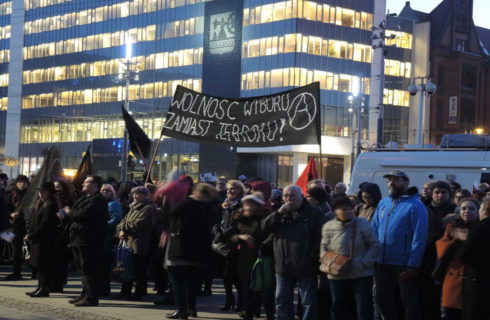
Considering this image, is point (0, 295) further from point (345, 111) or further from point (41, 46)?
point (41, 46)

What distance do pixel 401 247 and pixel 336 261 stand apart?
2.37 ft

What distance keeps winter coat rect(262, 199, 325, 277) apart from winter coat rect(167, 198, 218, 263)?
1449mm

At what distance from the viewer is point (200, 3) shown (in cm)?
7112

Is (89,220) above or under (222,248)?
above

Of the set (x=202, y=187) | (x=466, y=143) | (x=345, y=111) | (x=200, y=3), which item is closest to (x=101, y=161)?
(x=200, y=3)

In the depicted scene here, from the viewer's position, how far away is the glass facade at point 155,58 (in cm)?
6481

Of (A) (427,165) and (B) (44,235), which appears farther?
(A) (427,165)

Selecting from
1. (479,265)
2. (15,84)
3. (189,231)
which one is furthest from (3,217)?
(15,84)

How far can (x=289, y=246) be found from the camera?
8812 millimetres

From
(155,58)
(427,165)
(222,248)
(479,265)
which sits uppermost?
(155,58)

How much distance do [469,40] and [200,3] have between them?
2666 cm

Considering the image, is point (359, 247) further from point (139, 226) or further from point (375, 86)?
point (375, 86)

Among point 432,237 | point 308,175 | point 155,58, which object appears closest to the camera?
point 432,237

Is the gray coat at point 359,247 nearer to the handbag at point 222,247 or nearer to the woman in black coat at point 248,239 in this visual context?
the woman in black coat at point 248,239
